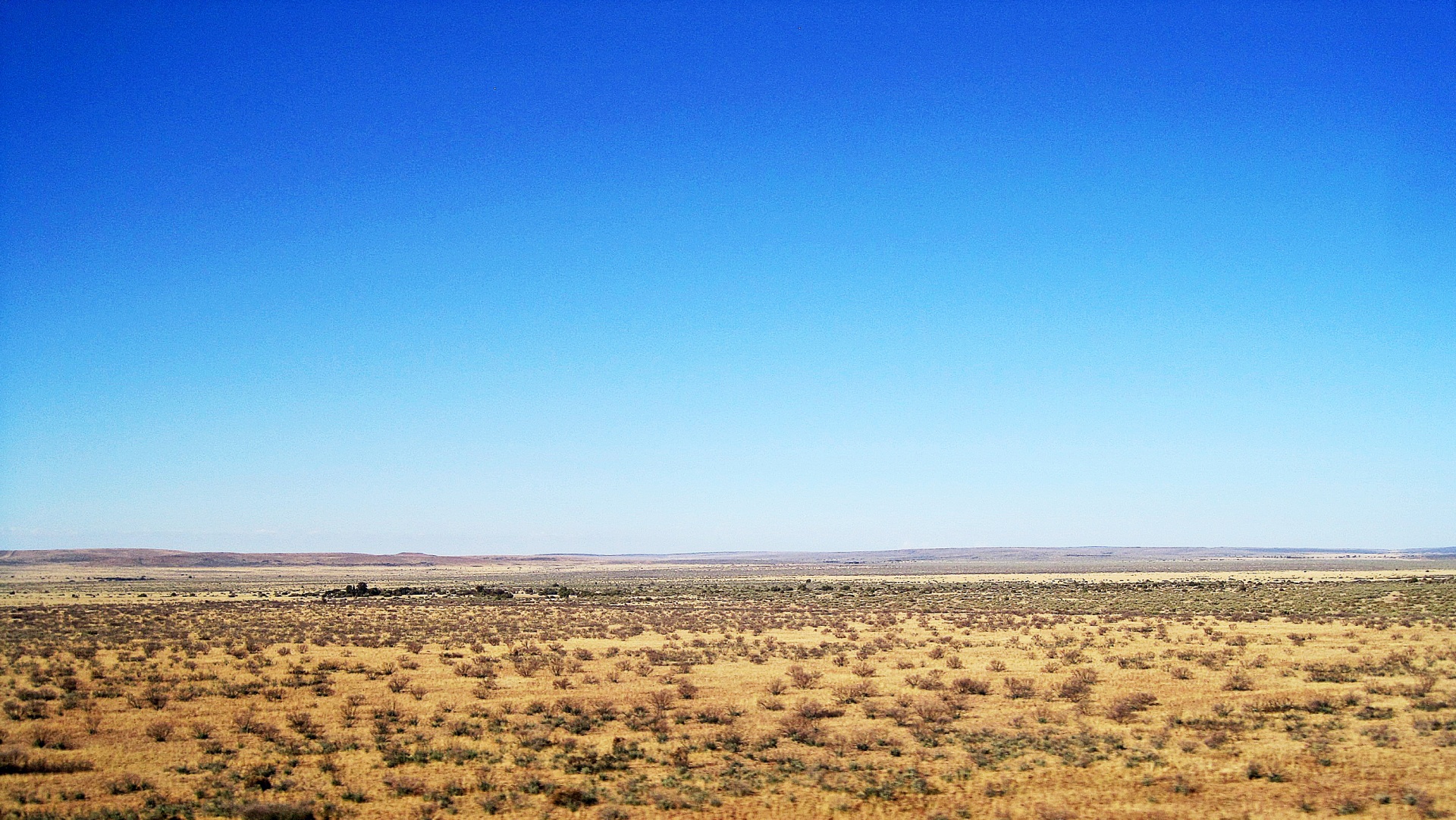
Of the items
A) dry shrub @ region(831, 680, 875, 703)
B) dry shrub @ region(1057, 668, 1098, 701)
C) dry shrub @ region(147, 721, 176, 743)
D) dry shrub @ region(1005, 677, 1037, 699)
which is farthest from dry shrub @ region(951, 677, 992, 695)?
dry shrub @ region(147, 721, 176, 743)

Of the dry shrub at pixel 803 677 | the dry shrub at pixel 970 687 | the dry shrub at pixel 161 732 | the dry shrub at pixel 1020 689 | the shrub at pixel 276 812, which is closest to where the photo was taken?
the shrub at pixel 276 812

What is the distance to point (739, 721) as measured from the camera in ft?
59.1

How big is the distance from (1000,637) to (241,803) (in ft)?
85.1

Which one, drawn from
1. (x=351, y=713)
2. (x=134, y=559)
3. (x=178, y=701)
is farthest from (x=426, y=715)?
(x=134, y=559)

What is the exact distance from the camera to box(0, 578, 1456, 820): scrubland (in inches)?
503

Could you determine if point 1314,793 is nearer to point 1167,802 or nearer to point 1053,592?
point 1167,802

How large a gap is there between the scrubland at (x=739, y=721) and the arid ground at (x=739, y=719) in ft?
0.26

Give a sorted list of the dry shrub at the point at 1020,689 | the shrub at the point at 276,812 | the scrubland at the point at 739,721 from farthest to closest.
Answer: the dry shrub at the point at 1020,689, the scrubland at the point at 739,721, the shrub at the point at 276,812

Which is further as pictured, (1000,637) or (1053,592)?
(1053,592)

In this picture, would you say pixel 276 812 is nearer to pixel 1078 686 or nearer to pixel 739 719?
pixel 739 719

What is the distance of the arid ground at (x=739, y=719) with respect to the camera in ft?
41.9

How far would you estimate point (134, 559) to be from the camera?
7288 inches

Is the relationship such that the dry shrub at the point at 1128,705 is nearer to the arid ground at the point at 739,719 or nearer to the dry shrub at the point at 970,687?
the arid ground at the point at 739,719

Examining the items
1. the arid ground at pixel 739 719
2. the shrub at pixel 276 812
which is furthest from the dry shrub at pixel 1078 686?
the shrub at pixel 276 812
